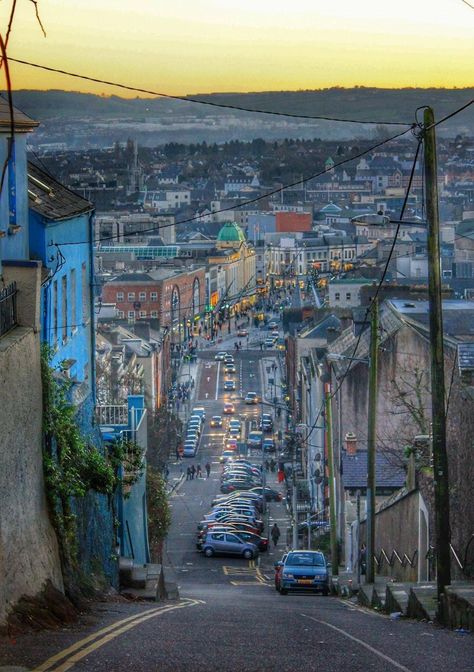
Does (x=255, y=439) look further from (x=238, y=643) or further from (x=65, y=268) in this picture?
(x=238, y=643)

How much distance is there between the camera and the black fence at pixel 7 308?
16875 mm

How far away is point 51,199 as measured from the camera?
1179 inches

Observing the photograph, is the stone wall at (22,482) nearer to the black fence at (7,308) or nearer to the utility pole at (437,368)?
the black fence at (7,308)

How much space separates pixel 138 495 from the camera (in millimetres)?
32156

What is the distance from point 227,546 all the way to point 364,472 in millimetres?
9032

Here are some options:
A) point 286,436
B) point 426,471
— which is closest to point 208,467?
point 286,436

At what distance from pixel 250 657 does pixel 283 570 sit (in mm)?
21607

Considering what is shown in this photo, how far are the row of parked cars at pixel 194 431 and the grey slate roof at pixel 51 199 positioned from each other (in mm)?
71764

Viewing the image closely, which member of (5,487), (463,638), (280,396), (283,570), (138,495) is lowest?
(280,396)

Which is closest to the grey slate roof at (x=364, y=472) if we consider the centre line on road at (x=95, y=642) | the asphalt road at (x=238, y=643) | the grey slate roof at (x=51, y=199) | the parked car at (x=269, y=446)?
the grey slate roof at (x=51, y=199)

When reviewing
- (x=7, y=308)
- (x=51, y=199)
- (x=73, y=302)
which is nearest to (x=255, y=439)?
(x=73, y=302)

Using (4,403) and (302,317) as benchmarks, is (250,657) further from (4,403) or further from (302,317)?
(302,317)

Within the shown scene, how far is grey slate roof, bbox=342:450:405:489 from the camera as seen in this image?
45.1 metres

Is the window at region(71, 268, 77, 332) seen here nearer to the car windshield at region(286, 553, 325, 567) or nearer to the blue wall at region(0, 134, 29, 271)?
the blue wall at region(0, 134, 29, 271)
